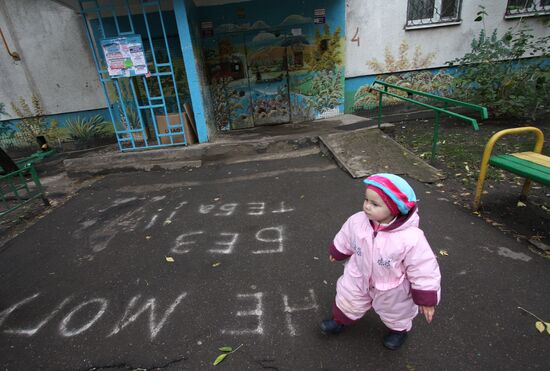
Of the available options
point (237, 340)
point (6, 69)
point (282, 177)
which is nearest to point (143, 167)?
point (282, 177)

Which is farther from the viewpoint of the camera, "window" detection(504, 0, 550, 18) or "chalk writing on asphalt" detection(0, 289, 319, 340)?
"window" detection(504, 0, 550, 18)

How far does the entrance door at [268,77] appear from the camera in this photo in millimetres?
7266

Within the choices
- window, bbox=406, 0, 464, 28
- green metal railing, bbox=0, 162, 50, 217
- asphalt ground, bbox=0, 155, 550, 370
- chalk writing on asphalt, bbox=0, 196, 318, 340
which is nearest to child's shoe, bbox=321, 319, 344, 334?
asphalt ground, bbox=0, 155, 550, 370

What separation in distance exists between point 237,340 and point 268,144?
4248 millimetres

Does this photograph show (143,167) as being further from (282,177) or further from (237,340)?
(237,340)

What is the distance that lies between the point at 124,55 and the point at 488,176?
6295 millimetres

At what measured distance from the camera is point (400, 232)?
157cm

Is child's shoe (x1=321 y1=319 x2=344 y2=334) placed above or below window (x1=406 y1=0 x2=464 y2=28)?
below

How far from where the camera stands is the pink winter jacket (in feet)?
5.00

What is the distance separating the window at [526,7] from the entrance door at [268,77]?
242 inches

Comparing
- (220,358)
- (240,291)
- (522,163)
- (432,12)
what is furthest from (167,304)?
(432,12)

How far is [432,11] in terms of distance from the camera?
762cm

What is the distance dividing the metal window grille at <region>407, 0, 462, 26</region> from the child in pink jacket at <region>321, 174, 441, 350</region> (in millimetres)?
8118

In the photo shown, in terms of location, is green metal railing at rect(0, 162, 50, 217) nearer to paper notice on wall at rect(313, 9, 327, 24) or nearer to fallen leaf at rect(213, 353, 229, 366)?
fallen leaf at rect(213, 353, 229, 366)
